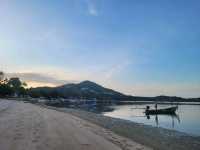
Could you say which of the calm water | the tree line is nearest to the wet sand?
the calm water

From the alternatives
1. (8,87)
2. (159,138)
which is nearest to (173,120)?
(159,138)

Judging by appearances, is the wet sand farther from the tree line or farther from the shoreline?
the tree line

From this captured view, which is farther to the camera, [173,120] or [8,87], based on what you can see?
[8,87]

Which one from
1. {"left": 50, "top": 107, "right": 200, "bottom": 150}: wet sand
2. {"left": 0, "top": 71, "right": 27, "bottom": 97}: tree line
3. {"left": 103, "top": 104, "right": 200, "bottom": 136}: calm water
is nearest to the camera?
{"left": 50, "top": 107, "right": 200, "bottom": 150}: wet sand

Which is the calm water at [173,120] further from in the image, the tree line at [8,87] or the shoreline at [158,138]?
the tree line at [8,87]

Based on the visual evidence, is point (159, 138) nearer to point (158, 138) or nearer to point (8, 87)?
point (158, 138)

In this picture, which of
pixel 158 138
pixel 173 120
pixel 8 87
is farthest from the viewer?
pixel 8 87

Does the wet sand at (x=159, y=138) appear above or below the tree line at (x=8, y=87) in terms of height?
below

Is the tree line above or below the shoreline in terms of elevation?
above

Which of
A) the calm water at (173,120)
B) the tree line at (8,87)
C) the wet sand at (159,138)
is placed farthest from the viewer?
the tree line at (8,87)

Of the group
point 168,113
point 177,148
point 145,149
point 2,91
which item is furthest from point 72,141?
point 2,91

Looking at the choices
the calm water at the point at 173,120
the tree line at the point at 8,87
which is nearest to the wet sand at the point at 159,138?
the calm water at the point at 173,120

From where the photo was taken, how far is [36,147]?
499 inches

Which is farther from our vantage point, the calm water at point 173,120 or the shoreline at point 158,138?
the calm water at point 173,120
